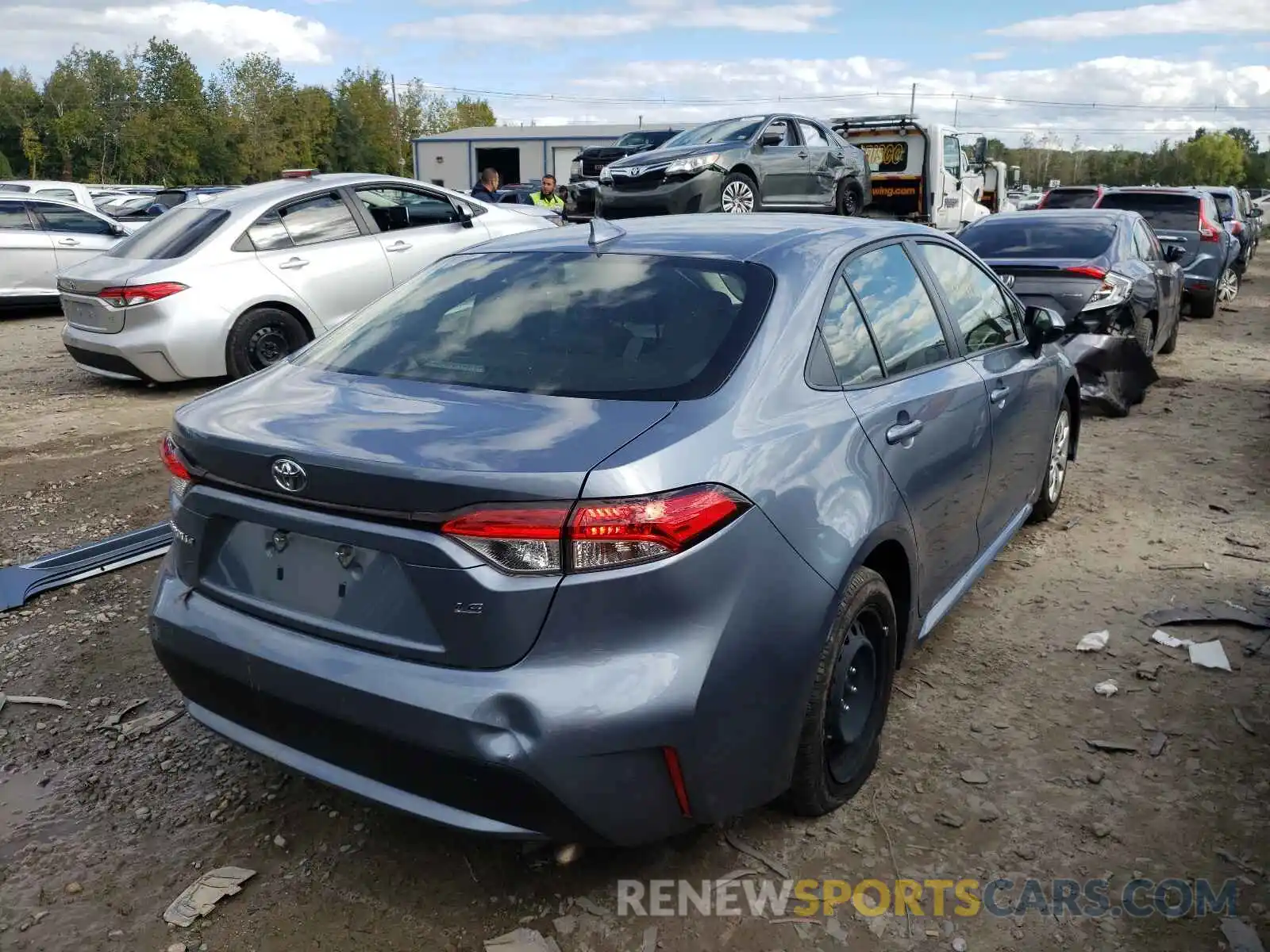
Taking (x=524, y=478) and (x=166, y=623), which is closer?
(x=524, y=478)

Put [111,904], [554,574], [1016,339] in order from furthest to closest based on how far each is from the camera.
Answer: [1016,339] → [111,904] → [554,574]

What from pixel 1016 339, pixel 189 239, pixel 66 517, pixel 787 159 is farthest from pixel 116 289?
pixel 787 159

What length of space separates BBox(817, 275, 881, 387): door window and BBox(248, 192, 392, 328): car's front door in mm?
5894

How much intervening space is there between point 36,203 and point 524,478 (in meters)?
13.9

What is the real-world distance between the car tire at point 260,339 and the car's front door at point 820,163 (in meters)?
7.69

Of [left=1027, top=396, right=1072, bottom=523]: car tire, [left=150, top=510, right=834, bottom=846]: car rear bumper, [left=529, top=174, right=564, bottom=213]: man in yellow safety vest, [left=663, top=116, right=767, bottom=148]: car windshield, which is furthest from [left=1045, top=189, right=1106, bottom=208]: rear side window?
[left=150, top=510, right=834, bottom=846]: car rear bumper

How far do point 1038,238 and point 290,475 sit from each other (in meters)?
8.07

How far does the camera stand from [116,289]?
317 inches

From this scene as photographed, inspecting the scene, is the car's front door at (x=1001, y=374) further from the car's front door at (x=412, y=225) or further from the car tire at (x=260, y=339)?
the car tire at (x=260, y=339)

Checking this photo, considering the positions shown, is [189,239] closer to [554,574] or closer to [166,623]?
[166,623]

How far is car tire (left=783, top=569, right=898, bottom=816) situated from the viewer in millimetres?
2730

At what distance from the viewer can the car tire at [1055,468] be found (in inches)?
206

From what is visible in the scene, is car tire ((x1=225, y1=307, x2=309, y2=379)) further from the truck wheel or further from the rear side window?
the rear side window

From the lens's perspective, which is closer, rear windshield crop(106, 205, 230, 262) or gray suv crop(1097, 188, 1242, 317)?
rear windshield crop(106, 205, 230, 262)
